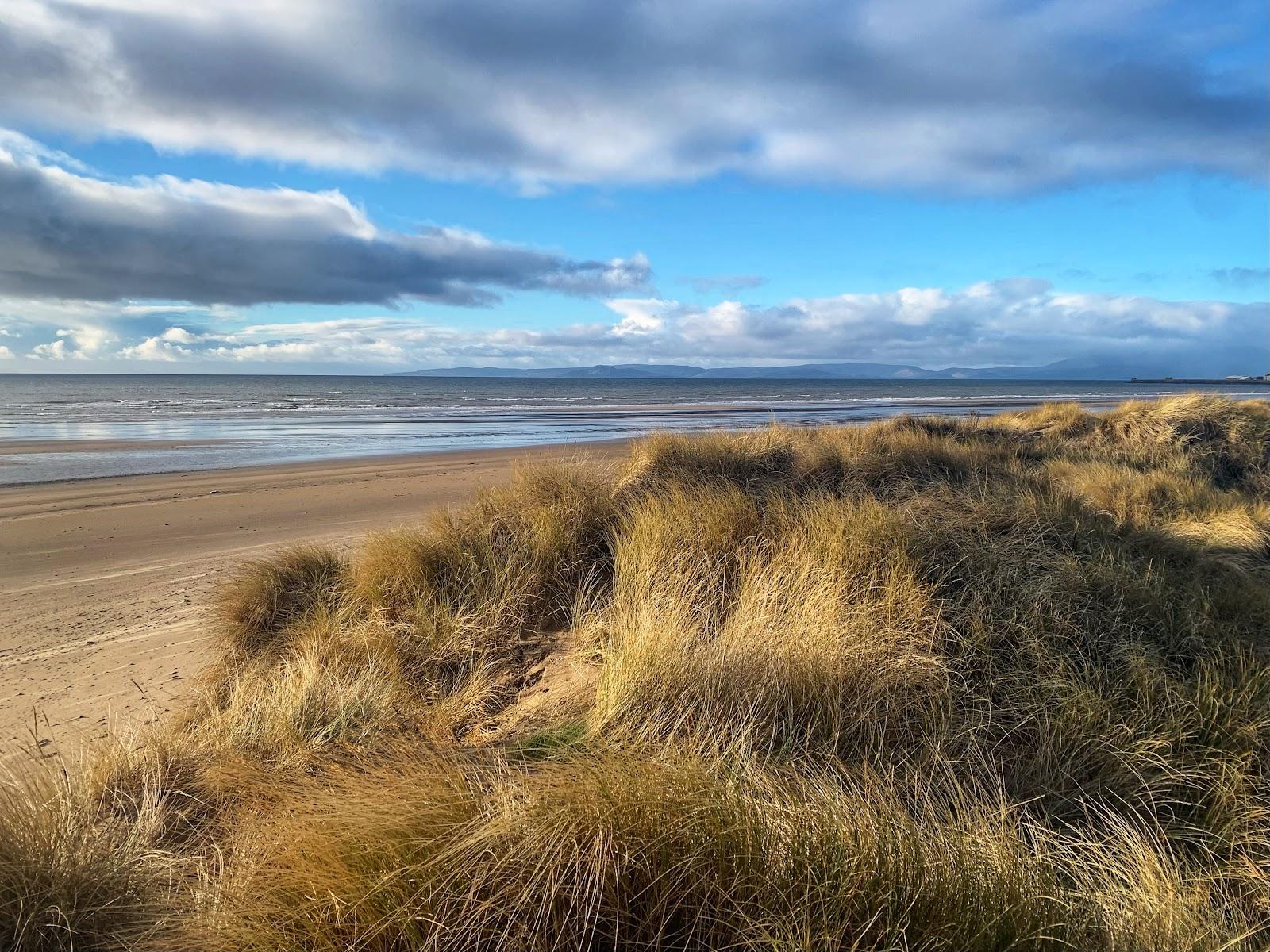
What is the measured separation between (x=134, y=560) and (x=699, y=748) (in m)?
9.65

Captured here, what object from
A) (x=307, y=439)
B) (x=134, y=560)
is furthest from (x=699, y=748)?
(x=307, y=439)

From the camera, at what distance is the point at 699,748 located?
125 inches

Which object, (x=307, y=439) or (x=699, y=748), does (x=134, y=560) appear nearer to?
(x=699, y=748)

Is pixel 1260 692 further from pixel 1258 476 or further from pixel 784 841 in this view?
pixel 1258 476

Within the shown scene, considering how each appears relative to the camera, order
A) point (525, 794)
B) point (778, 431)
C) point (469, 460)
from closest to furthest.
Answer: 1. point (525, 794)
2. point (778, 431)
3. point (469, 460)

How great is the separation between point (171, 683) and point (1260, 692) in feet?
24.6

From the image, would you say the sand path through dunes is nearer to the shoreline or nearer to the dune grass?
the dune grass

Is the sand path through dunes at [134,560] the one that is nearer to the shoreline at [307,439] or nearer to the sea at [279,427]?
the shoreline at [307,439]

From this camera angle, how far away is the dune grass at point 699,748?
7.72 ft

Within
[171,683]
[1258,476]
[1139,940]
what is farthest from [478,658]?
[1258,476]

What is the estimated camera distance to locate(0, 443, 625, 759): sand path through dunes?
18.3ft

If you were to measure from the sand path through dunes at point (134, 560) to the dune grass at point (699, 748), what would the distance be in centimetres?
88

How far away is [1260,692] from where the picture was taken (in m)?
4.14

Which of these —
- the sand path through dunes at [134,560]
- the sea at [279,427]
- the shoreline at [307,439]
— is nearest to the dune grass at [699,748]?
the sand path through dunes at [134,560]
